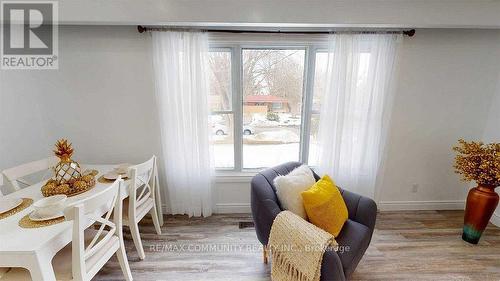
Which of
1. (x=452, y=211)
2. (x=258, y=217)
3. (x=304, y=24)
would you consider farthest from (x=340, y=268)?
(x=452, y=211)

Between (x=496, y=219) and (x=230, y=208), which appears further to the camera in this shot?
(x=230, y=208)

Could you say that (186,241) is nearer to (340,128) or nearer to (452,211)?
(340,128)

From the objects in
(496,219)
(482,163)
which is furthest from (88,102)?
(496,219)

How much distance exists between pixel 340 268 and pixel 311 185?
2.07 feet

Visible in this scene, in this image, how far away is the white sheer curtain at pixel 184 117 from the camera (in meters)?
2.16

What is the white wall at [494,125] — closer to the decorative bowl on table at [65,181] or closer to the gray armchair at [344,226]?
the gray armchair at [344,226]

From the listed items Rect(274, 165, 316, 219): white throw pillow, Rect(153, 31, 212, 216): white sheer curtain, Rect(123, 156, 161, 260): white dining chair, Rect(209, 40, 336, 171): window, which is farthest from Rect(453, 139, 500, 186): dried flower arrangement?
Rect(123, 156, 161, 260): white dining chair

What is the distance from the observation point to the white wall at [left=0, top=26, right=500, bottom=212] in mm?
2234

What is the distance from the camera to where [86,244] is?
1.44 metres

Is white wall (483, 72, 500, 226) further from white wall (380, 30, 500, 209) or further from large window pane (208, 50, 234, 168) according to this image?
large window pane (208, 50, 234, 168)

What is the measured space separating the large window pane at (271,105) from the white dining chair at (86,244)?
154cm

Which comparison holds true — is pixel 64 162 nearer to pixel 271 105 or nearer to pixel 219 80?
pixel 219 80

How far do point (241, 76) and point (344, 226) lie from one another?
180 centimetres

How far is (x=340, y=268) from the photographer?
3.99 feet
